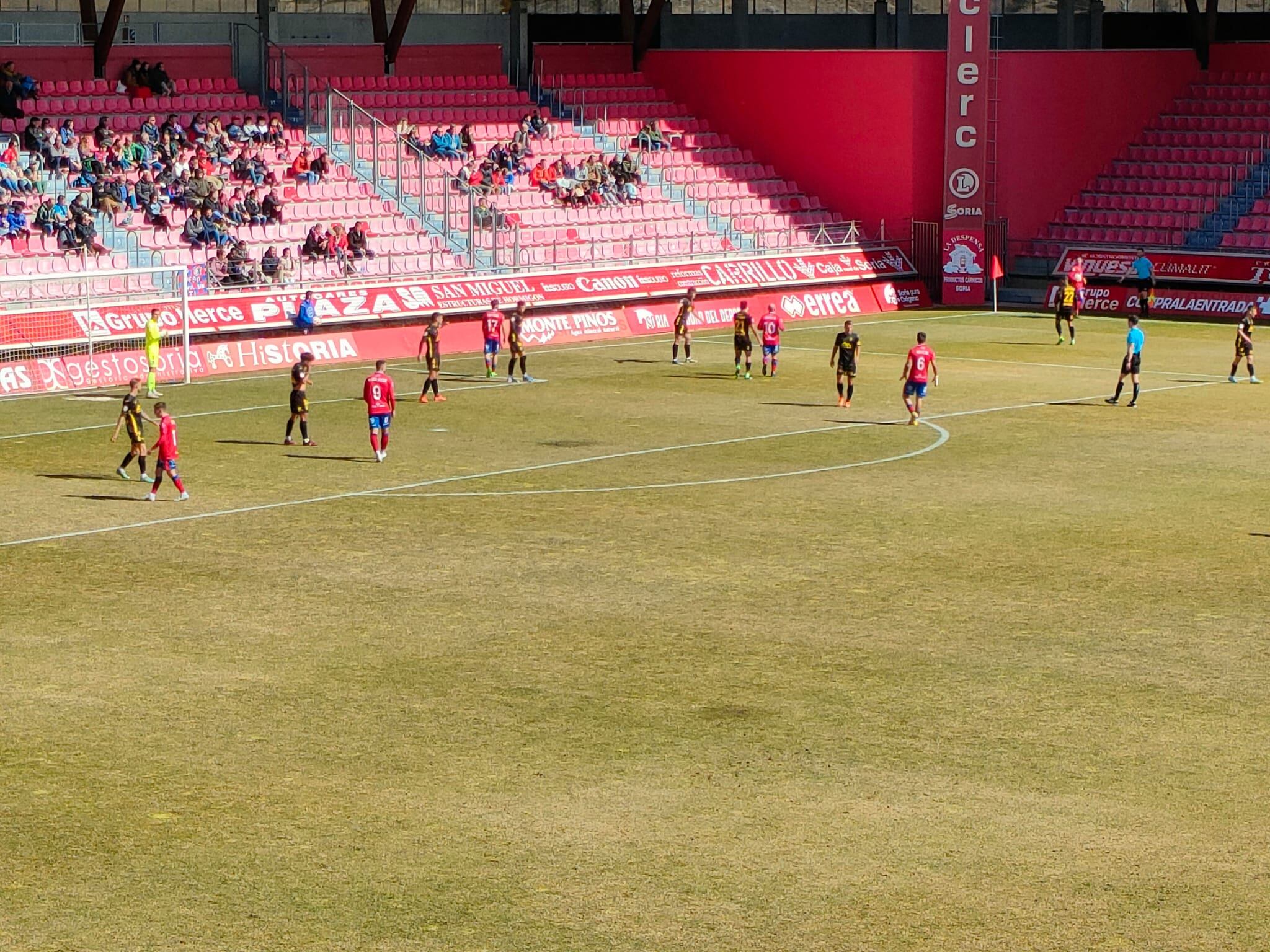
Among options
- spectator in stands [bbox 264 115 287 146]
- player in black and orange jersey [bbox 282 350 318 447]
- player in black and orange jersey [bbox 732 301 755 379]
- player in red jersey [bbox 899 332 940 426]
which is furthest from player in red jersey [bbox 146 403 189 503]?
spectator in stands [bbox 264 115 287 146]

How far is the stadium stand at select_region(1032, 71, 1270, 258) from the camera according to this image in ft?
190

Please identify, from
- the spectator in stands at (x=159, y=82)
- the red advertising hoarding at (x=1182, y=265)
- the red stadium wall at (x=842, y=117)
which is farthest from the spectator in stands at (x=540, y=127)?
the red advertising hoarding at (x=1182, y=265)

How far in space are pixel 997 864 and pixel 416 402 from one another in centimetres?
2571

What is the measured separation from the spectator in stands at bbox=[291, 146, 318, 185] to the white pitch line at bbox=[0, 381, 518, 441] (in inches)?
492

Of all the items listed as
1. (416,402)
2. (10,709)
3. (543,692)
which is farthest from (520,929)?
(416,402)

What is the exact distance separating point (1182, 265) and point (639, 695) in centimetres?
4249

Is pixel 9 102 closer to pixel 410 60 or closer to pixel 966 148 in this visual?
pixel 410 60

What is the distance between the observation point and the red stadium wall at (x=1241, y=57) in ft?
203

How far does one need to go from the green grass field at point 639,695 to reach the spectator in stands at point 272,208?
16173 millimetres

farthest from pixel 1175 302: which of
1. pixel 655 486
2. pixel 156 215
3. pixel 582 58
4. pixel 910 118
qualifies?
pixel 655 486

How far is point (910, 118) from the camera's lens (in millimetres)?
58031

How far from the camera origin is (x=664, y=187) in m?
58.5

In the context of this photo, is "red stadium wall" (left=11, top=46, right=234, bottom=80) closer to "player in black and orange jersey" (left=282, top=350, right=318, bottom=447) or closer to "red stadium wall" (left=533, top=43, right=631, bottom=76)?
"red stadium wall" (left=533, top=43, right=631, bottom=76)

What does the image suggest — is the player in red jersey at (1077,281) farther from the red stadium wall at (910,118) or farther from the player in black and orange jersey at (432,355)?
the player in black and orange jersey at (432,355)
